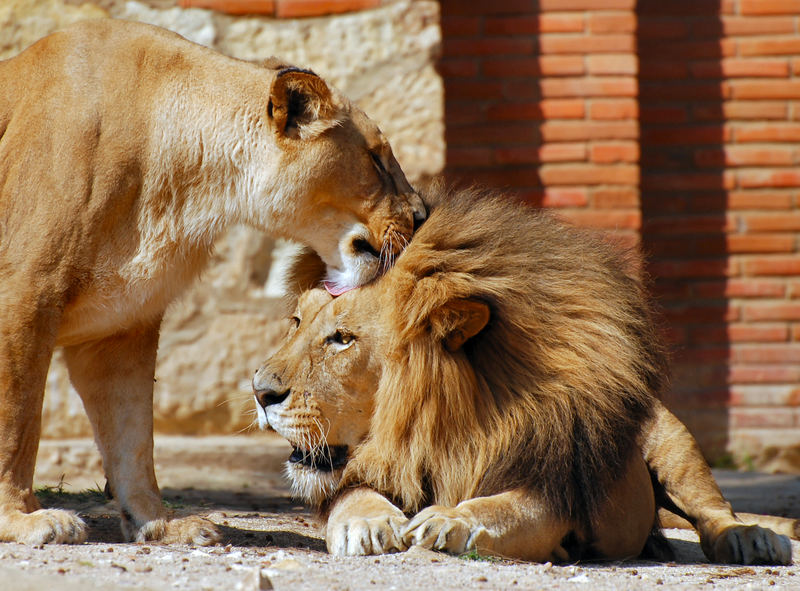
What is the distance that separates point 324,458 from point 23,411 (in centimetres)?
85

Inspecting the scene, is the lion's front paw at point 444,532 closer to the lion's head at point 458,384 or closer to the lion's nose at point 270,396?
the lion's head at point 458,384

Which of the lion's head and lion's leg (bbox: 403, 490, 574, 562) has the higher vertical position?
the lion's head

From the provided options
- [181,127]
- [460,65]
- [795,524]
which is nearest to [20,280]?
[181,127]

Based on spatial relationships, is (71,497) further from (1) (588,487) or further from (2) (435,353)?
(1) (588,487)

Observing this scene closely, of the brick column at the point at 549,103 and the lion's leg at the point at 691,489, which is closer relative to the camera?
the lion's leg at the point at 691,489

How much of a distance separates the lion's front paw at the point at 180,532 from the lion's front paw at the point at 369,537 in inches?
18.6

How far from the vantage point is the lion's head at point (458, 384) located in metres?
3.07

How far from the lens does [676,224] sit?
630cm

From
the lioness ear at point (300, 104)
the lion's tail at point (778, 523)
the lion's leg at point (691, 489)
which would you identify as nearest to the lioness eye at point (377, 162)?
the lioness ear at point (300, 104)

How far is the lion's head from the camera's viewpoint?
307 centimetres

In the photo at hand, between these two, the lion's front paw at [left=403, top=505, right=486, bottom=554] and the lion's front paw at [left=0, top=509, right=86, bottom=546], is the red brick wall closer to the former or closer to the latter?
the lion's front paw at [left=403, top=505, right=486, bottom=554]

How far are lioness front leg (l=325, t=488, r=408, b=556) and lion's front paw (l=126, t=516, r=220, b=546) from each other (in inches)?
15.3

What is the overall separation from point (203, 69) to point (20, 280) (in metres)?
0.92

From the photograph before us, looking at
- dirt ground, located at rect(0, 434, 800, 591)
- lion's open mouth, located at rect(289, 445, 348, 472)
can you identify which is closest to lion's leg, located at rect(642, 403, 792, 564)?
dirt ground, located at rect(0, 434, 800, 591)
